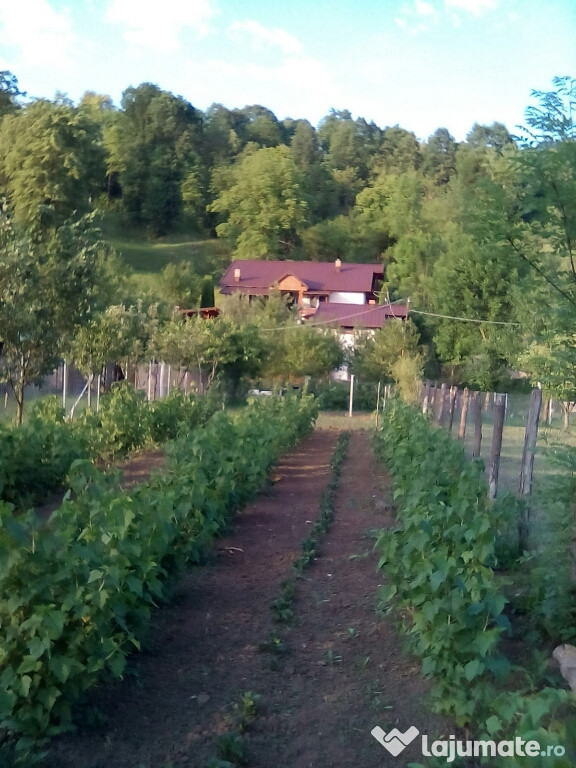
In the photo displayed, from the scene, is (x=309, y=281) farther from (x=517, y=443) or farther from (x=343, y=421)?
(x=517, y=443)

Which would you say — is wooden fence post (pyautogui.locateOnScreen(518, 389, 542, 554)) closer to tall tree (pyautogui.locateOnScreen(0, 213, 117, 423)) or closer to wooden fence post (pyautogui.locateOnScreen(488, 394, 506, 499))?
wooden fence post (pyautogui.locateOnScreen(488, 394, 506, 499))

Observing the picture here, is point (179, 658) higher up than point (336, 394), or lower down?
higher up

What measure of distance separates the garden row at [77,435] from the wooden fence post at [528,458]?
4597mm

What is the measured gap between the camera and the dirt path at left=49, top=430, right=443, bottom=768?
4.25 metres

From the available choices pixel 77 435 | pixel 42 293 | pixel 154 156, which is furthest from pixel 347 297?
pixel 77 435

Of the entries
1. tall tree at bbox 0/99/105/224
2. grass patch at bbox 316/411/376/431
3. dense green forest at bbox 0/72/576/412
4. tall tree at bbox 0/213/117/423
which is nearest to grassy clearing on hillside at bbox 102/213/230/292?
dense green forest at bbox 0/72/576/412

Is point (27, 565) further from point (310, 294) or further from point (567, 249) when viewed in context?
point (310, 294)

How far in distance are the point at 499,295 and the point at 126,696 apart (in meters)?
30.4

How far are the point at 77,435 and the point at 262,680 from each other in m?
8.08

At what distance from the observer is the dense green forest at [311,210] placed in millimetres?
5706

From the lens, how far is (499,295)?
33312mm

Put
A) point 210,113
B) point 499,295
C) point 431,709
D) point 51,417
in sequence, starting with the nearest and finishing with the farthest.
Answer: point 431,709
point 51,417
point 499,295
point 210,113

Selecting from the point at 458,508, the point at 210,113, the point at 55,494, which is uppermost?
the point at 210,113

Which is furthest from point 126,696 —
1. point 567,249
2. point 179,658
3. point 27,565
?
point 567,249
